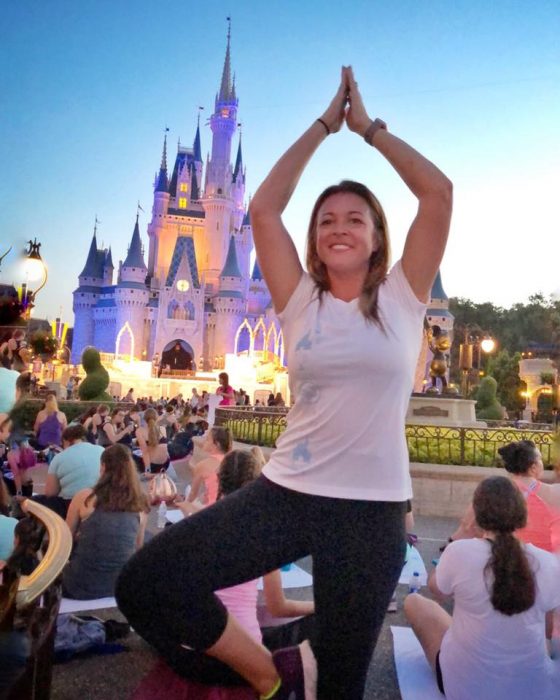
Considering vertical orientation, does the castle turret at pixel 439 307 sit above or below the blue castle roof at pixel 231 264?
below

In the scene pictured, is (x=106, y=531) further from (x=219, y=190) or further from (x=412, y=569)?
(x=219, y=190)

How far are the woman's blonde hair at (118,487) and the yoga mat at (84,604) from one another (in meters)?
0.64

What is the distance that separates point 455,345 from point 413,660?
69879 mm

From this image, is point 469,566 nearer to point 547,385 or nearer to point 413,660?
point 413,660

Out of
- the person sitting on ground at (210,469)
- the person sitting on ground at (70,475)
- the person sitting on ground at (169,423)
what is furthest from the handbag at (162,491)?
the person sitting on ground at (169,423)

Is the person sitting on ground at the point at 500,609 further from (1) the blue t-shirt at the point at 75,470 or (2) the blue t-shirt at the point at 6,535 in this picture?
(1) the blue t-shirt at the point at 75,470

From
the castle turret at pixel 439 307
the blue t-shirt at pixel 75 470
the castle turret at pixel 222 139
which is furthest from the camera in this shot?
the castle turret at pixel 222 139

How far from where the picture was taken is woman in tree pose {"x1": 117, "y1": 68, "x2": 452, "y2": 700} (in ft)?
5.46

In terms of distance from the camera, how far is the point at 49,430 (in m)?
10.4

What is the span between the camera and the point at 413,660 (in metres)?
3.79

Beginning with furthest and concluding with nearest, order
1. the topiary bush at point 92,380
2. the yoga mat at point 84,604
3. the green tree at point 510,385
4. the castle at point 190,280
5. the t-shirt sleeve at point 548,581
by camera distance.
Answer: the castle at point 190,280
the green tree at point 510,385
the topiary bush at point 92,380
the yoga mat at point 84,604
the t-shirt sleeve at point 548,581

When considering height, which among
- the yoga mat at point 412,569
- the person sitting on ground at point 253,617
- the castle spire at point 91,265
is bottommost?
the yoga mat at point 412,569

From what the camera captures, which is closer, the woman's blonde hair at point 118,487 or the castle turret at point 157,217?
the woman's blonde hair at point 118,487

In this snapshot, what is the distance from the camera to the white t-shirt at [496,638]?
9.40 ft
